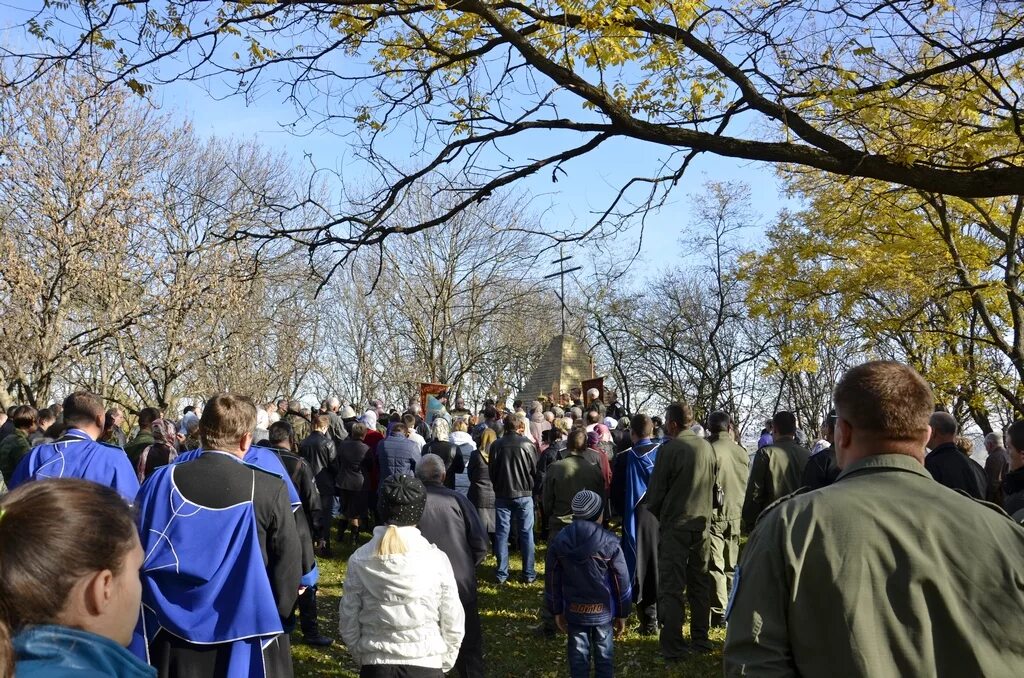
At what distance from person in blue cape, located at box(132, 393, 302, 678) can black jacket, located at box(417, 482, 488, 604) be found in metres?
1.74

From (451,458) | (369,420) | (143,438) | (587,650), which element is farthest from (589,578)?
(369,420)

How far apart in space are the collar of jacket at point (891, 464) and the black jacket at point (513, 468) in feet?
28.8

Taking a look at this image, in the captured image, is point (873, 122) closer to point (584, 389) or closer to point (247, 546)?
point (247, 546)

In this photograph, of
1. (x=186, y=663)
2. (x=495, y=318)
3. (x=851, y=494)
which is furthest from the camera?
(x=495, y=318)

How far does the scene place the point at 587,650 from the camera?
21.7 ft

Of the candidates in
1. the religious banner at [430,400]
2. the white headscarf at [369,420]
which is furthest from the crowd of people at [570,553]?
the religious banner at [430,400]

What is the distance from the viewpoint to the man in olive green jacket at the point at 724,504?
8.32 m

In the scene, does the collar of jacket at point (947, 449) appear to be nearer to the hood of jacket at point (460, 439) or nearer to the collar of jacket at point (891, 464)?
the collar of jacket at point (891, 464)

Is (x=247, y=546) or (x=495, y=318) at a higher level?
(x=495, y=318)

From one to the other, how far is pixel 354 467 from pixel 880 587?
11.4 meters

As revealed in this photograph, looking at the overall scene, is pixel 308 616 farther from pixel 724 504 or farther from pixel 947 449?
pixel 947 449

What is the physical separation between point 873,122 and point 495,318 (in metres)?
29.7

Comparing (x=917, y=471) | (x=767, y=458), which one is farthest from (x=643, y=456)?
(x=917, y=471)

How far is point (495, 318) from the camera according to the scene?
36469mm
